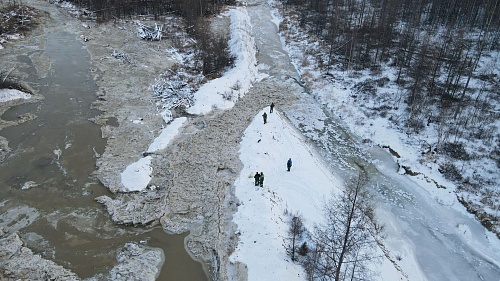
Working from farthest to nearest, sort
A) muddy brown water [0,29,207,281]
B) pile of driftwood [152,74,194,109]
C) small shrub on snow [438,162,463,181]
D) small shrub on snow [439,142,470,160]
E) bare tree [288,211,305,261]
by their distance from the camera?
1. pile of driftwood [152,74,194,109]
2. small shrub on snow [439,142,470,160]
3. small shrub on snow [438,162,463,181]
4. muddy brown water [0,29,207,281]
5. bare tree [288,211,305,261]

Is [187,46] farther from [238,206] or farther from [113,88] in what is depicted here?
[238,206]

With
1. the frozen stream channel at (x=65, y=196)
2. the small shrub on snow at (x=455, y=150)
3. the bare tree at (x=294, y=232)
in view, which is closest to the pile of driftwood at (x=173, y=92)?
the frozen stream channel at (x=65, y=196)

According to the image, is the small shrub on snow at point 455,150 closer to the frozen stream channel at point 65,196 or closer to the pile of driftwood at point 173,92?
the frozen stream channel at point 65,196

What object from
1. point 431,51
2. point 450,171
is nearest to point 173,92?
point 450,171

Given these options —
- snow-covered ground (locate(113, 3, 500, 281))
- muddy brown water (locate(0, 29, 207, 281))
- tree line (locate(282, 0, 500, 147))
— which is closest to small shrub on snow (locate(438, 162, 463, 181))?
snow-covered ground (locate(113, 3, 500, 281))

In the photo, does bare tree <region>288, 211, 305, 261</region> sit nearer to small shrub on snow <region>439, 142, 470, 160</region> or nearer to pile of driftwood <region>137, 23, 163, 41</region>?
small shrub on snow <region>439, 142, 470, 160</region>
